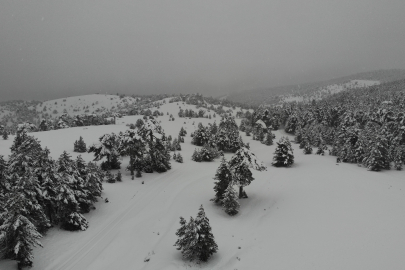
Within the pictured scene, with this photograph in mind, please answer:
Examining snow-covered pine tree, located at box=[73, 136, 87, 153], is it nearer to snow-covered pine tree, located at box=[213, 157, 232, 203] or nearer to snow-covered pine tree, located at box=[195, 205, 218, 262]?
snow-covered pine tree, located at box=[213, 157, 232, 203]

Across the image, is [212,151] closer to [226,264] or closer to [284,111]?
[226,264]

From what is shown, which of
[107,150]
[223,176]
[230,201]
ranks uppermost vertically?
[107,150]

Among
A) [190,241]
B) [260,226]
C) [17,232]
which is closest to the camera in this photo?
[17,232]

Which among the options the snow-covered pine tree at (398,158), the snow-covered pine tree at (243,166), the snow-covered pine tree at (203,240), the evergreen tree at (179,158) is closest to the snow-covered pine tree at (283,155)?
the snow-covered pine tree at (398,158)

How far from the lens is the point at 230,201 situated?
2366 cm

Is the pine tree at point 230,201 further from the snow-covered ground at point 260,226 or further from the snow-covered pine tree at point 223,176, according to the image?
the snow-covered pine tree at point 223,176

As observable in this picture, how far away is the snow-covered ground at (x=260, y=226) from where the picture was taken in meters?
16.3

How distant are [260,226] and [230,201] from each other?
3.95 m

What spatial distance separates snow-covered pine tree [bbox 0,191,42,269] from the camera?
13730 mm

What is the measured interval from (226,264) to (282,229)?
A: 740cm

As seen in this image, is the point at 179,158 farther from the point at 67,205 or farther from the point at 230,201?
the point at 67,205

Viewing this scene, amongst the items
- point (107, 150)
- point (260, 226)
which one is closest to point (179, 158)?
point (107, 150)

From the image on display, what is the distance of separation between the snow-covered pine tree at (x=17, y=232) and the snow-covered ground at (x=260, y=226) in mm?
1680

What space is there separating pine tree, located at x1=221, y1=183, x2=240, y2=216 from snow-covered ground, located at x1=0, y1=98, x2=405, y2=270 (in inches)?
33.1
